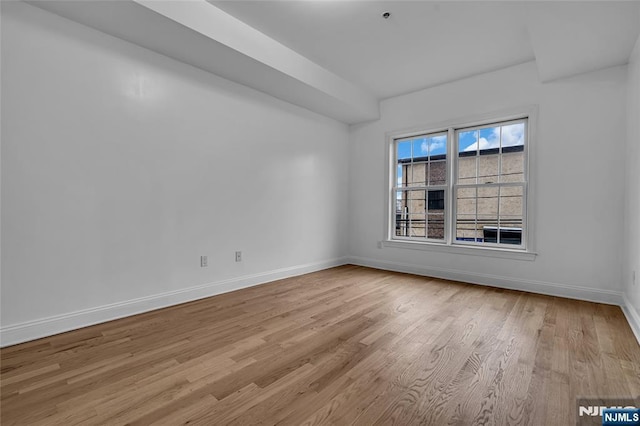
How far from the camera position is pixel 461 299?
329 centimetres

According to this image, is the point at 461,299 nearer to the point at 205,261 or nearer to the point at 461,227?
the point at 461,227

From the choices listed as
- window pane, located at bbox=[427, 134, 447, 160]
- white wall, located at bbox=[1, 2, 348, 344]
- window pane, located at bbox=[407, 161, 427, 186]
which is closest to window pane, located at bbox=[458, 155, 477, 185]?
window pane, located at bbox=[427, 134, 447, 160]

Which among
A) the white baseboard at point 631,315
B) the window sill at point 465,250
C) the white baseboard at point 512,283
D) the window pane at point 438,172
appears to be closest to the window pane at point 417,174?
the window pane at point 438,172

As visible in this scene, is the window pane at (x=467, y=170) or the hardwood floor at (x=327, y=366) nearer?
the hardwood floor at (x=327, y=366)

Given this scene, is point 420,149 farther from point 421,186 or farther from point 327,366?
point 327,366

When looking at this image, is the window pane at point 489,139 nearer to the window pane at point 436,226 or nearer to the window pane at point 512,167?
the window pane at point 512,167

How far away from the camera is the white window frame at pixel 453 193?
364 centimetres

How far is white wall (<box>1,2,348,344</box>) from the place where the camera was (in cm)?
222

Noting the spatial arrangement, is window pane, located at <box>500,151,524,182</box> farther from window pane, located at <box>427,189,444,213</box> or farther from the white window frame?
window pane, located at <box>427,189,444,213</box>

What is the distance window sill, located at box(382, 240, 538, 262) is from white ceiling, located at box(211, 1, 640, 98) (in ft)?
6.98

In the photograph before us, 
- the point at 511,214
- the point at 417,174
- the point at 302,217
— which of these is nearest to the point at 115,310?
the point at 302,217

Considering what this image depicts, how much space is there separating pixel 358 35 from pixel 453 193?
8.32 ft

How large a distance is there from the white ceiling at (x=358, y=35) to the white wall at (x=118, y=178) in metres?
0.27

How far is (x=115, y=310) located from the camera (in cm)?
264
